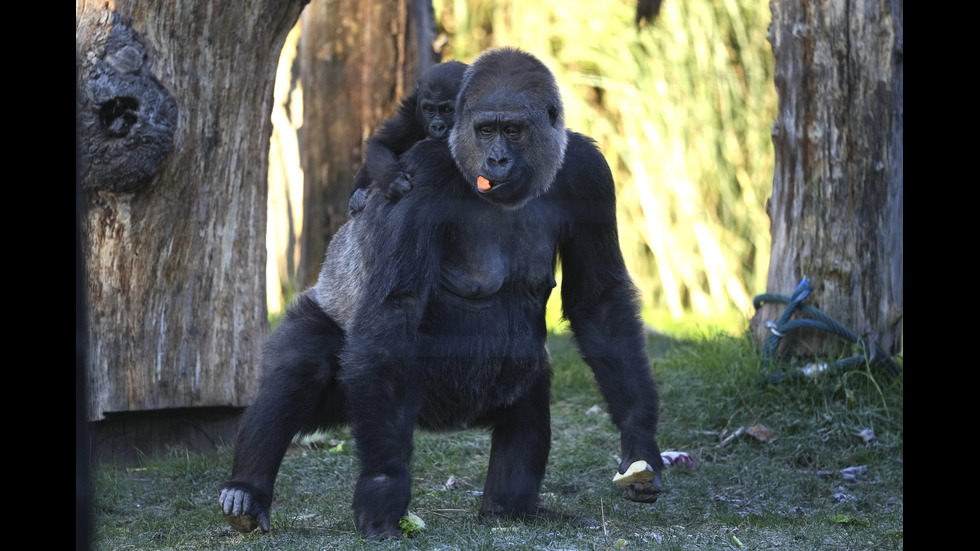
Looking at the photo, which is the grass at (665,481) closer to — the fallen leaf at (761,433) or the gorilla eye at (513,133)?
the fallen leaf at (761,433)

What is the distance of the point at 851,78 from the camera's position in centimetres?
419

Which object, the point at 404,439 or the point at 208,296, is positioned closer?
the point at 404,439

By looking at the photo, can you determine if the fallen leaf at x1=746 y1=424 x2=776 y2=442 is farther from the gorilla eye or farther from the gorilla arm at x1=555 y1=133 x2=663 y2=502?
the gorilla eye

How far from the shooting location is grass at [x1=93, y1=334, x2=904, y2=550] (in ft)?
9.44

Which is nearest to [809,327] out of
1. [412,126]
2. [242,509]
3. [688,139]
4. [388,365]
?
[412,126]

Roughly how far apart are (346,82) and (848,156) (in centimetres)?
282

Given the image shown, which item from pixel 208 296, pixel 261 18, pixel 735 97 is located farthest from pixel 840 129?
pixel 735 97

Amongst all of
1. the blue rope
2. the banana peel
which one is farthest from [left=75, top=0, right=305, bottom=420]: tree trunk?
the blue rope

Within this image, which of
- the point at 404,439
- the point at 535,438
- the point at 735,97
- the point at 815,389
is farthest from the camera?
the point at 735,97

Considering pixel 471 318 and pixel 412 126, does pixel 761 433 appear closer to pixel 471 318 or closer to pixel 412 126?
pixel 471 318

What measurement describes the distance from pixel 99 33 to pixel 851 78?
2.95m

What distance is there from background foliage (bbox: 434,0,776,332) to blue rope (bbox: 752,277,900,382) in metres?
3.77

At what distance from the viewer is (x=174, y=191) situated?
3.54 m

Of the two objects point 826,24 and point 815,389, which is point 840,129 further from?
point 815,389
